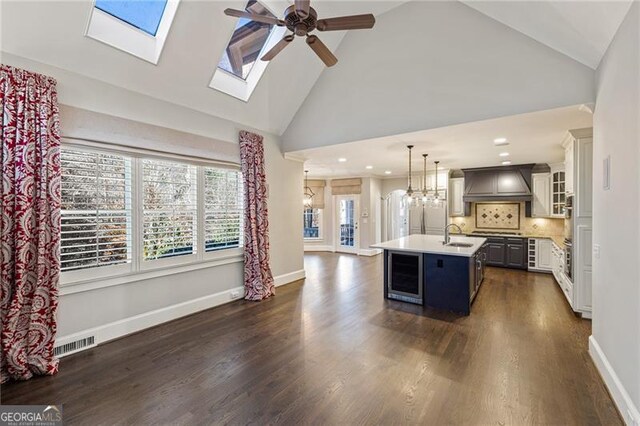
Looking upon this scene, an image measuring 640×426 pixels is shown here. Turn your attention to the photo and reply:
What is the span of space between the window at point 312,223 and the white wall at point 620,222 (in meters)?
7.90

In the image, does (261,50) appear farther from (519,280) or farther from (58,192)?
(519,280)

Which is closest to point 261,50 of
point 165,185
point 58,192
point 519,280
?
point 165,185

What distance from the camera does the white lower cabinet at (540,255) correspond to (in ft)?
20.8

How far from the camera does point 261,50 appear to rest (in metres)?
4.21

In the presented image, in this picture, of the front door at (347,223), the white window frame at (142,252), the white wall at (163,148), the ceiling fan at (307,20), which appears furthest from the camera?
the front door at (347,223)

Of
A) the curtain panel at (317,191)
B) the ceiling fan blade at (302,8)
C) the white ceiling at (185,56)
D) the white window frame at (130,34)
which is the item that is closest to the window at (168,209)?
the white ceiling at (185,56)

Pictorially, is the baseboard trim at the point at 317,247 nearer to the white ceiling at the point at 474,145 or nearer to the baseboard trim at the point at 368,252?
the baseboard trim at the point at 368,252

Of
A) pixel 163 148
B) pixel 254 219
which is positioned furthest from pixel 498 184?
pixel 163 148

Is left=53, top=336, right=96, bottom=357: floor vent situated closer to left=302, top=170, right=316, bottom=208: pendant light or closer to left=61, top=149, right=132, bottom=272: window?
left=61, top=149, right=132, bottom=272: window

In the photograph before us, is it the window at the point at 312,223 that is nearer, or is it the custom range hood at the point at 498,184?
the custom range hood at the point at 498,184

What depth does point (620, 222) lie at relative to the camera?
7.04ft

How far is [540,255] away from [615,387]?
199 inches

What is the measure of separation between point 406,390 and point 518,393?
0.88m

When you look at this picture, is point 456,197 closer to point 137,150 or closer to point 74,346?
point 137,150
